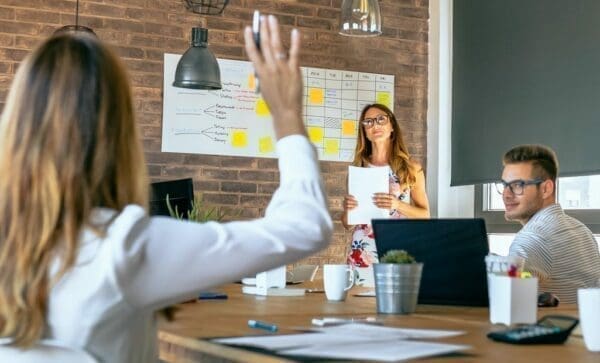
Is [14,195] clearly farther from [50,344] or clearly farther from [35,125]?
[50,344]

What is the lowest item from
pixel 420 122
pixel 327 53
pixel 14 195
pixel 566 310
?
pixel 566 310

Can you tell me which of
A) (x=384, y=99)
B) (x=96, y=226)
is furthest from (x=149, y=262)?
(x=384, y=99)

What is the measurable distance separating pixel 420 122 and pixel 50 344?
509cm

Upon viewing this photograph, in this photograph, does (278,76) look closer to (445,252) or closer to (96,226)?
(96,226)

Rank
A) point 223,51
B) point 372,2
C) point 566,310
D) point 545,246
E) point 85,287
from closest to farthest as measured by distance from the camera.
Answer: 1. point 85,287
2. point 566,310
3. point 545,246
4. point 372,2
5. point 223,51

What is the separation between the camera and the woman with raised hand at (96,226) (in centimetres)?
123

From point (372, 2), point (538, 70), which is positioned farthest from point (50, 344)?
point (538, 70)

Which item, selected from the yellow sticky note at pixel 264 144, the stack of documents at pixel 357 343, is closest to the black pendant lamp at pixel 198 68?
the yellow sticky note at pixel 264 144

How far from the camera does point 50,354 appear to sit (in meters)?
1.27

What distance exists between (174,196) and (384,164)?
1787mm

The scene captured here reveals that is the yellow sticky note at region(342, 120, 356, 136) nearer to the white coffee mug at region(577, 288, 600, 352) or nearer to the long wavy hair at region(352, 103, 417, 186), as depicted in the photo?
the long wavy hair at region(352, 103, 417, 186)

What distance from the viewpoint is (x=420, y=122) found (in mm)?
6191

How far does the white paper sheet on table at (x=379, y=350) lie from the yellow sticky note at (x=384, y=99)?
448 cm

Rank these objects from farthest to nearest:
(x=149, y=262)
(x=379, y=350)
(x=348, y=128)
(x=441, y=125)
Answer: (x=441, y=125)
(x=348, y=128)
(x=379, y=350)
(x=149, y=262)
